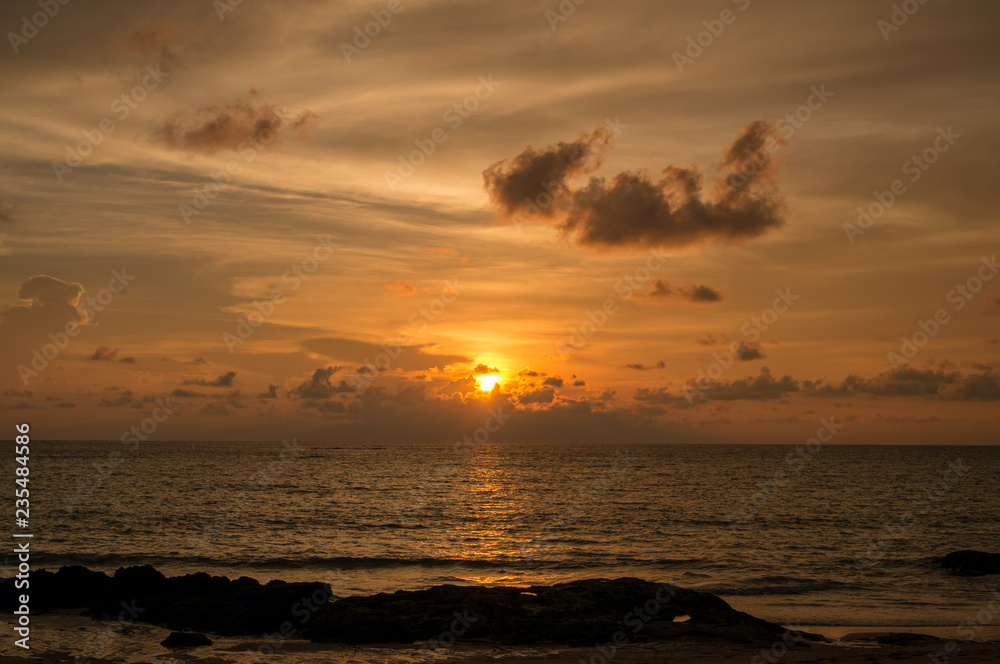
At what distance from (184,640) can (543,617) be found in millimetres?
11224

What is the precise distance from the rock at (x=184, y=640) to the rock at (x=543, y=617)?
313 centimetres

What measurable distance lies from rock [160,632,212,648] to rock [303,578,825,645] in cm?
313

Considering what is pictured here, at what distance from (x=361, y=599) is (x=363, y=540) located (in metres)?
23.5

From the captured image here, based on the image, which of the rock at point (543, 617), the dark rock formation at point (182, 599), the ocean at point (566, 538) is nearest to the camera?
the rock at point (543, 617)

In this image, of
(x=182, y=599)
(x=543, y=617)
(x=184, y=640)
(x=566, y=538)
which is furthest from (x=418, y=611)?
(x=566, y=538)

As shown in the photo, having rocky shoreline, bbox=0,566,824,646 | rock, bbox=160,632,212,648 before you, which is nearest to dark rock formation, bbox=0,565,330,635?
rocky shoreline, bbox=0,566,824,646

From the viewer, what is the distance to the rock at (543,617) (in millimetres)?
22969

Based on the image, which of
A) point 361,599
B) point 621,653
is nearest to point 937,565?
point 621,653

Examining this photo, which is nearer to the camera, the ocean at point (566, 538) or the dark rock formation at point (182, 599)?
the dark rock formation at point (182, 599)

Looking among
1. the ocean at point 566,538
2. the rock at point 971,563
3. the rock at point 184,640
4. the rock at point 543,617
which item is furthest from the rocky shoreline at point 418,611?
the rock at point 971,563

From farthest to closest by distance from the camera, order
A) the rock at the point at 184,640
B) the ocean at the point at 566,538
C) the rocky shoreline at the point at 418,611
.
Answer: the ocean at the point at 566,538 < the rocky shoreline at the point at 418,611 < the rock at the point at 184,640

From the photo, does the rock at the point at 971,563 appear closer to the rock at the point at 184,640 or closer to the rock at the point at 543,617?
the rock at the point at 543,617

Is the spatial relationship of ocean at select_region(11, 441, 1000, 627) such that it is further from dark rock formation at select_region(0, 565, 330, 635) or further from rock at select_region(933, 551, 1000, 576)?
dark rock formation at select_region(0, 565, 330, 635)

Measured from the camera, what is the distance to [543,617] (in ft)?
78.8
